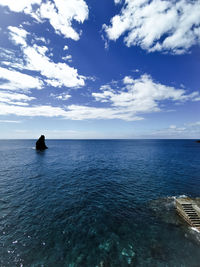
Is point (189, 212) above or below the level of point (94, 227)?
above

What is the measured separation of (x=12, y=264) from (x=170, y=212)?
19.2m

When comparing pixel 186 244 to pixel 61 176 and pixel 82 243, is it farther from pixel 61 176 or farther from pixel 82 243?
pixel 61 176

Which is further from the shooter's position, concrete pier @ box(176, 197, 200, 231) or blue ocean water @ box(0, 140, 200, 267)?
concrete pier @ box(176, 197, 200, 231)

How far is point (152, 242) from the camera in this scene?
1171 cm

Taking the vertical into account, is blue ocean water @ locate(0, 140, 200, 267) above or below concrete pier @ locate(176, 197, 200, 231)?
below

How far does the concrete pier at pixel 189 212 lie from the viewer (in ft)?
45.7

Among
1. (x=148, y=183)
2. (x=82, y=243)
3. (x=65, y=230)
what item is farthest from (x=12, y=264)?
(x=148, y=183)

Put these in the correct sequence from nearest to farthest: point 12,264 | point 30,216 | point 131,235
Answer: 1. point 12,264
2. point 131,235
3. point 30,216

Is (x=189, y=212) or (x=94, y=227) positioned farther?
(x=189, y=212)

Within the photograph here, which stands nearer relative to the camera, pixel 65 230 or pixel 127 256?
pixel 127 256

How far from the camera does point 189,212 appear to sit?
15.2 meters

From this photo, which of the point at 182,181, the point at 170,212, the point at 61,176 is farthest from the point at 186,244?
the point at 61,176

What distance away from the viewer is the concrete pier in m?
13.9

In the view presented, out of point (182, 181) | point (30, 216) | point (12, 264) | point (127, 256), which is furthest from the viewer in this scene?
point (182, 181)
